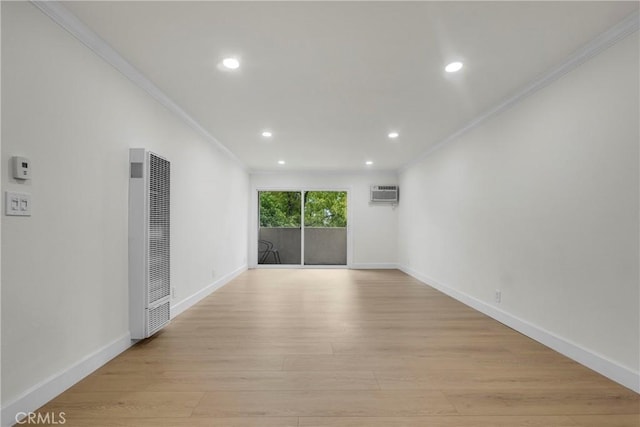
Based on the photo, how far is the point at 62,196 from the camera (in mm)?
1947

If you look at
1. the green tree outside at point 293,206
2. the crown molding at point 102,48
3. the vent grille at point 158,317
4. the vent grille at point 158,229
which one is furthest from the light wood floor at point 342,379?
the green tree outside at point 293,206

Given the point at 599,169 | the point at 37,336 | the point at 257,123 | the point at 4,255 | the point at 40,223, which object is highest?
the point at 257,123

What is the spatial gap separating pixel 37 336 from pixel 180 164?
228cm

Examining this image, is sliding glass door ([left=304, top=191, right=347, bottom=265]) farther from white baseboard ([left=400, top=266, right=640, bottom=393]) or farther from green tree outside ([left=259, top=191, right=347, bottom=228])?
white baseboard ([left=400, top=266, right=640, bottom=393])

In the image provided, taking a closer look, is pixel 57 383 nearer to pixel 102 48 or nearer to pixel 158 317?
pixel 158 317

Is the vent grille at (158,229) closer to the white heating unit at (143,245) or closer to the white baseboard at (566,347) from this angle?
the white heating unit at (143,245)

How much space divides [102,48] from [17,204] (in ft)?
4.26

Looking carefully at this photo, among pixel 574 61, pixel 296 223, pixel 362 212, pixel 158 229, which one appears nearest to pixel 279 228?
pixel 296 223

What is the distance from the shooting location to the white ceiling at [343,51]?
6.27ft

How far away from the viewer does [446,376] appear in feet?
7.10

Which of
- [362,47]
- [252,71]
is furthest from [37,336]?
[362,47]

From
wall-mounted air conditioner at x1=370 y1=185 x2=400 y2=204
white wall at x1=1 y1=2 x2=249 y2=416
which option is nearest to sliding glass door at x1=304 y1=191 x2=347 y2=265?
wall-mounted air conditioner at x1=370 y1=185 x2=400 y2=204

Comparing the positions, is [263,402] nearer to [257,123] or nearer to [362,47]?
[362,47]

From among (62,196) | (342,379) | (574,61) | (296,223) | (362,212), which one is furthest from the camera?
(296,223)
